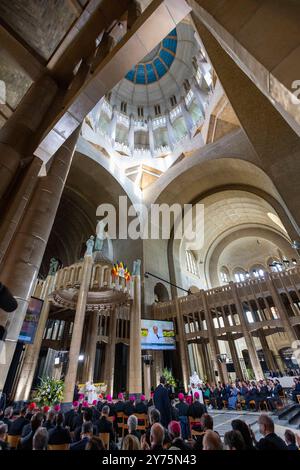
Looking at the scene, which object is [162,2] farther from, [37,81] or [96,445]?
[96,445]

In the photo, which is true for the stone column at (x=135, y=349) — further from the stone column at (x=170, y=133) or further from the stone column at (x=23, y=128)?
the stone column at (x=170, y=133)

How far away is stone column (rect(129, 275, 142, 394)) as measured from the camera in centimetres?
822

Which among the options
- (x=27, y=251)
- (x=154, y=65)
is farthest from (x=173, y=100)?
(x=27, y=251)

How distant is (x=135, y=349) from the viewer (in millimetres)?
8789

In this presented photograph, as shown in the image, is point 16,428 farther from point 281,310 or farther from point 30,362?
point 281,310

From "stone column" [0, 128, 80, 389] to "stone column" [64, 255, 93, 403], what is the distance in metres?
5.46

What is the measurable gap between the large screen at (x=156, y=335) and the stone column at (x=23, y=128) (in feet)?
36.1

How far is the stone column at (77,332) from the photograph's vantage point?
6812 millimetres

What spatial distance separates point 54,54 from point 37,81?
820mm

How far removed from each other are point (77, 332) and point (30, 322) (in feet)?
5.75

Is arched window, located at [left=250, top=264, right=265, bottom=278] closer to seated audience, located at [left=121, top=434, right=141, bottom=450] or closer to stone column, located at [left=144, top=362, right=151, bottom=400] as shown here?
stone column, located at [left=144, top=362, right=151, bottom=400]

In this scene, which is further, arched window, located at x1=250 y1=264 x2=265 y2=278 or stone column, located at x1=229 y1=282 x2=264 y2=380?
arched window, located at x1=250 y1=264 x2=265 y2=278

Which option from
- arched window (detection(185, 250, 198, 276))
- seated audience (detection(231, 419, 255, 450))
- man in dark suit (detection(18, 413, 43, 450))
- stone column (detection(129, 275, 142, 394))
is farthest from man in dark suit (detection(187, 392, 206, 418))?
arched window (detection(185, 250, 198, 276))

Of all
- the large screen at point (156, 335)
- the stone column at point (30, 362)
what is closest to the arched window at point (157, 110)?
the stone column at point (30, 362)
